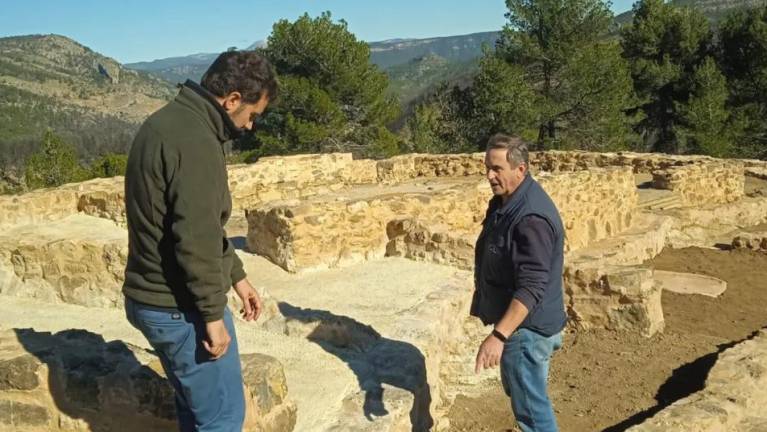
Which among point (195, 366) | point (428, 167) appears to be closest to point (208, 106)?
point (195, 366)

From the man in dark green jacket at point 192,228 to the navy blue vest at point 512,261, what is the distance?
138 cm

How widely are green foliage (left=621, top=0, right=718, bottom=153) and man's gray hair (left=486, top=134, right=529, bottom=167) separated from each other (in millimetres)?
23643

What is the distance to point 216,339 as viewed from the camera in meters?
2.76

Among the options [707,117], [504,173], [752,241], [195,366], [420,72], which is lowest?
[752,241]

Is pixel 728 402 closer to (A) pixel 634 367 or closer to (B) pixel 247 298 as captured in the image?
(A) pixel 634 367

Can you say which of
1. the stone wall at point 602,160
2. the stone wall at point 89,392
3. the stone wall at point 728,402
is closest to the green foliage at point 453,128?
the stone wall at point 602,160

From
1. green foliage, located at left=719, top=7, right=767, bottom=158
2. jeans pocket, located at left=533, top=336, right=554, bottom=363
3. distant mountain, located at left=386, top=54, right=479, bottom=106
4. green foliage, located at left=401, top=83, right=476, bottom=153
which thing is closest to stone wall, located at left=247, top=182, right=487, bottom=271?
jeans pocket, located at left=533, top=336, right=554, bottom=363

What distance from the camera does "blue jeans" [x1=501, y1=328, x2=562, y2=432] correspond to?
3594mm

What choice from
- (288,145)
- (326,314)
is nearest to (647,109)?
(288,145)

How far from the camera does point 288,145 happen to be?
75.3 ft

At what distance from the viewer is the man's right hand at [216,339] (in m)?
2.74

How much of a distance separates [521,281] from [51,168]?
22.0 m

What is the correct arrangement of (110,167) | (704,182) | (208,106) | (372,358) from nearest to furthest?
(208,106) < (372,358) < (704,182) < (110,167)

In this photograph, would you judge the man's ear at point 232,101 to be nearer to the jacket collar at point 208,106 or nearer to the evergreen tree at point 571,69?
the jacket collar at point 208,106
